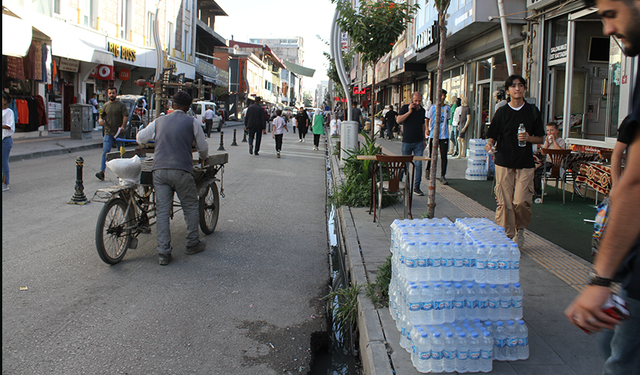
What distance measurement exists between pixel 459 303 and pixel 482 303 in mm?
151

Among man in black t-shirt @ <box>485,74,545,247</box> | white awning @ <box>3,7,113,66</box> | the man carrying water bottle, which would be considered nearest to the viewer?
the man carrying water bottle

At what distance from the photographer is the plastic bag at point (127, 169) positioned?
5.40 meters

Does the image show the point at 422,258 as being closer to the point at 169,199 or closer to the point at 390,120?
the point at 169,199

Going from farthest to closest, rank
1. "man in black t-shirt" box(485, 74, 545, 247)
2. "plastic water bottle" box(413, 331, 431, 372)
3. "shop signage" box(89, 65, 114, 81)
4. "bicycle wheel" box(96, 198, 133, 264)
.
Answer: "shop signage" box(89, 65, 114, 81) → "man in black t-shirt" box(485, 74, 545, 247) → "bicycle wheel" box(96, 198, 133, 264) → "plastic water bottle" box(413, 331, 431, 372)

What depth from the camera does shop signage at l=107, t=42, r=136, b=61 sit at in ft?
88.4

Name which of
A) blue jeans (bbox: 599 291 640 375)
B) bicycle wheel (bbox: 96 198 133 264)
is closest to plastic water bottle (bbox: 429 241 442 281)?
blue jeans (bbox: 599 291 640 375)

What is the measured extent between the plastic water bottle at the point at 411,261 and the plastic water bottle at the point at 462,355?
428 mm

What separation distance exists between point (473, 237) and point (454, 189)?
695 cm

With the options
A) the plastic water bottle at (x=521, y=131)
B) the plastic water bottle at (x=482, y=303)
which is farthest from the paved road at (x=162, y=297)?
the plastic water bottle at (x=521, y=131)

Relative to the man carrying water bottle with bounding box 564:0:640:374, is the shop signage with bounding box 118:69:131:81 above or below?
above

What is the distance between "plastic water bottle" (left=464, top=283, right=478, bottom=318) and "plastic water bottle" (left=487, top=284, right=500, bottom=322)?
0.30 ft

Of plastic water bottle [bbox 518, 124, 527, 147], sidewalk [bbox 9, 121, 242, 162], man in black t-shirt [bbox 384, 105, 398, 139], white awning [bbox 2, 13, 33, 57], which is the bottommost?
sidewalk [bbox 9, 121, 242, 162]

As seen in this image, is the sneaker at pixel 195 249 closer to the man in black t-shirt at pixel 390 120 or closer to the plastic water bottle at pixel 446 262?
the plastic water bottle at pixel 446 262

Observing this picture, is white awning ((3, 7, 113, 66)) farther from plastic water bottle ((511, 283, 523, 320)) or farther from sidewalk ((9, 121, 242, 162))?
plastic water bottle ((511, 283, 523, 320))
